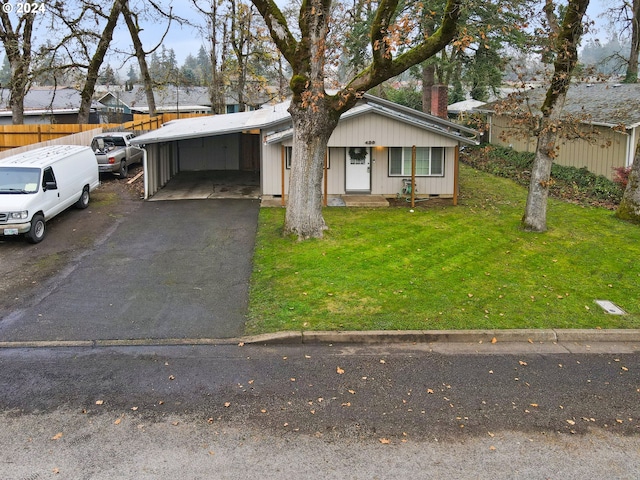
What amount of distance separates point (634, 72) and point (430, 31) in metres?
13.1

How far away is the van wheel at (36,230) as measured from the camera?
590 inches

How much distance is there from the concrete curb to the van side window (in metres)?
8.01

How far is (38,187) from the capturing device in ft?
50.9

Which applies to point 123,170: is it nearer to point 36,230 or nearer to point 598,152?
point 36,230

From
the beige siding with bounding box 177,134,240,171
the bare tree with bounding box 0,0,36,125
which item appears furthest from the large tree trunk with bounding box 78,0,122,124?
the beige siding with bounding box 177,134,240,171

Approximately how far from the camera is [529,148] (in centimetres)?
3094

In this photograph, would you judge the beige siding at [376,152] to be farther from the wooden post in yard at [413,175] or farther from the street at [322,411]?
the street at [322,411]

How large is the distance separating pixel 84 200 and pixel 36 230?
4.39 meters

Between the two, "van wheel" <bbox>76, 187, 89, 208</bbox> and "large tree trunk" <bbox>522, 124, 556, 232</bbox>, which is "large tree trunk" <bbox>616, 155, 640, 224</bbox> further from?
"van wheel" <bbox>76, 187, 89, 208</bbox>

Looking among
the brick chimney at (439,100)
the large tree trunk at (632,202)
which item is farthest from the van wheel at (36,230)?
the brick chimney at (439,100)

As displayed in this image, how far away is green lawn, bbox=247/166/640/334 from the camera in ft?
33.0

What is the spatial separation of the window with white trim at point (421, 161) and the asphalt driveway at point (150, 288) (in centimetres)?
680

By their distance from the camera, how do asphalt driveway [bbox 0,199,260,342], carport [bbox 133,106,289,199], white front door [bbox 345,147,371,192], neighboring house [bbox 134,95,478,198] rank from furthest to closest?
white front door [bbox 345,147,371,192] → carport [bbox 133,106,289,199] → neighboring house [bbox 134,95,478,198] → asphalt driveway [bbox 0,199,260,342]

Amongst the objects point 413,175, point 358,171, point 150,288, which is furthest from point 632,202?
point 150,288
